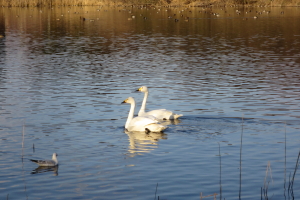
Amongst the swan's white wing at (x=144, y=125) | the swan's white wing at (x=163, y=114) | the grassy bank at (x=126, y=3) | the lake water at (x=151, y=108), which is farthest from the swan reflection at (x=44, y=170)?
the grassy bank at (x=126, y=3)

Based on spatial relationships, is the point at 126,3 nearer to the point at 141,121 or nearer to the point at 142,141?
the point at 141,121

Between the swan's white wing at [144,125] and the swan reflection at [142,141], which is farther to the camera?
the swan's white wing at [144,125]

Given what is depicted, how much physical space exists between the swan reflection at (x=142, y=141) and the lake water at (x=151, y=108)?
55 millimetres

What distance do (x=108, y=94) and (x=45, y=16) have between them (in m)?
48.8

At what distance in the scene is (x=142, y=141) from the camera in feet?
46.0

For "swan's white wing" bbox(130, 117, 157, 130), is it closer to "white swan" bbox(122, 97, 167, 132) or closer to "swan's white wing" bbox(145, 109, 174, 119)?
"white swan" bbox(122, 97, 167, 132)

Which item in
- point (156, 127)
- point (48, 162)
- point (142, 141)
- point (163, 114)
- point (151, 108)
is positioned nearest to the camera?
point (48, 162)

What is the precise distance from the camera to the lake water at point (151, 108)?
10.5m

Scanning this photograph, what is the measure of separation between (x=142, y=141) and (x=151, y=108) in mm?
4242

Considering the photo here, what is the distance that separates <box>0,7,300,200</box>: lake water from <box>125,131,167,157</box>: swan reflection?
55 mm

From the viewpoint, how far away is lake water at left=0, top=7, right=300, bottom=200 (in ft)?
34.6

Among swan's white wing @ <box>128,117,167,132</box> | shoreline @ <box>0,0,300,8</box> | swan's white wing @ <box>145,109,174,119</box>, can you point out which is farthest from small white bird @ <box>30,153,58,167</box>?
shoreline @ <box>0,0,300,8</box>

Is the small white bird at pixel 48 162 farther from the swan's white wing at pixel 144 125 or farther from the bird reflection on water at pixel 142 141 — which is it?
the swan's white wing at pixel 144 125

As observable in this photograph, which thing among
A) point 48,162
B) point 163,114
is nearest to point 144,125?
point 163,114
